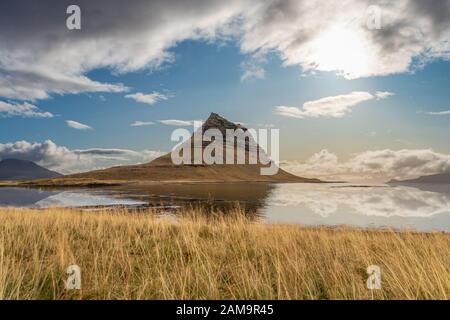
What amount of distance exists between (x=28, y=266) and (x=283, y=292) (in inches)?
195

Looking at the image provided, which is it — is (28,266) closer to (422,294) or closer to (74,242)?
(74,242)

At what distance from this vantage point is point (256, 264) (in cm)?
729

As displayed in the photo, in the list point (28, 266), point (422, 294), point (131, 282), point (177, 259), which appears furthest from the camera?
point (177, 259)

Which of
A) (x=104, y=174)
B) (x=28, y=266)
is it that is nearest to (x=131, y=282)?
(x=28, y=266)
